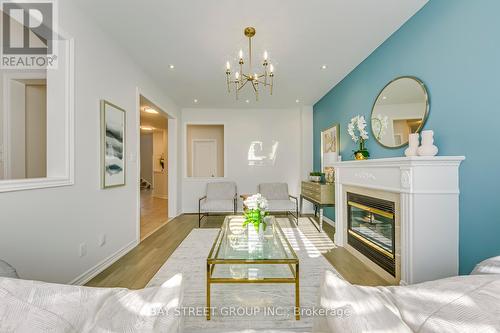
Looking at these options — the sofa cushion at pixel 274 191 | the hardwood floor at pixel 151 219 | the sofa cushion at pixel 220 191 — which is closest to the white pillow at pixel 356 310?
the hardwood floor at pixel 151 219

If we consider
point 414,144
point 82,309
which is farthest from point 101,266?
point 414,144

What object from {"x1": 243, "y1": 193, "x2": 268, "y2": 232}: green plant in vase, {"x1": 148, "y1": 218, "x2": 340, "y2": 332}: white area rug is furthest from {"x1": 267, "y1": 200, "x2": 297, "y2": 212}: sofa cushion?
{"x1": 243, "y1": 193, "x2": 268, "y2": 232}: green plant in vase

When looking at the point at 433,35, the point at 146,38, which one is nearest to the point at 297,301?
the point at 433,35

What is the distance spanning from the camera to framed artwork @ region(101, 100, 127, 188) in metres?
2.55

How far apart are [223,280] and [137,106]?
2.84 meters

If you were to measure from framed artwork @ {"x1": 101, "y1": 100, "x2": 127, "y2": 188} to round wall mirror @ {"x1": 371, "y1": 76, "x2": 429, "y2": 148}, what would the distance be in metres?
3.42

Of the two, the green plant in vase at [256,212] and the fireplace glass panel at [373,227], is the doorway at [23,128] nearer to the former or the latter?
the green plant in vase at [256,212]

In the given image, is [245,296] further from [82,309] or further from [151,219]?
[151,219]

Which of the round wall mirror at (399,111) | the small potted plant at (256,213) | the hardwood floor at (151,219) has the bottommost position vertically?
the hardwood floor at (151,219)

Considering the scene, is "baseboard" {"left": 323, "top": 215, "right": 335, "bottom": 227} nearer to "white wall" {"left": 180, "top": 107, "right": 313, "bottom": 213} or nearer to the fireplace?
"white wall" {"left": 180, "top": 107, "right": 313, "bottom": 213}

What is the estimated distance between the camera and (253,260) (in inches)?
72.7

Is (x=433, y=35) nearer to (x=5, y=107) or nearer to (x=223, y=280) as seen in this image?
(x=223, y=280)

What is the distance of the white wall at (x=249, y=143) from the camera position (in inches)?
229

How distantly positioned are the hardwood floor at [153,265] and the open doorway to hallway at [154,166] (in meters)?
1.67
